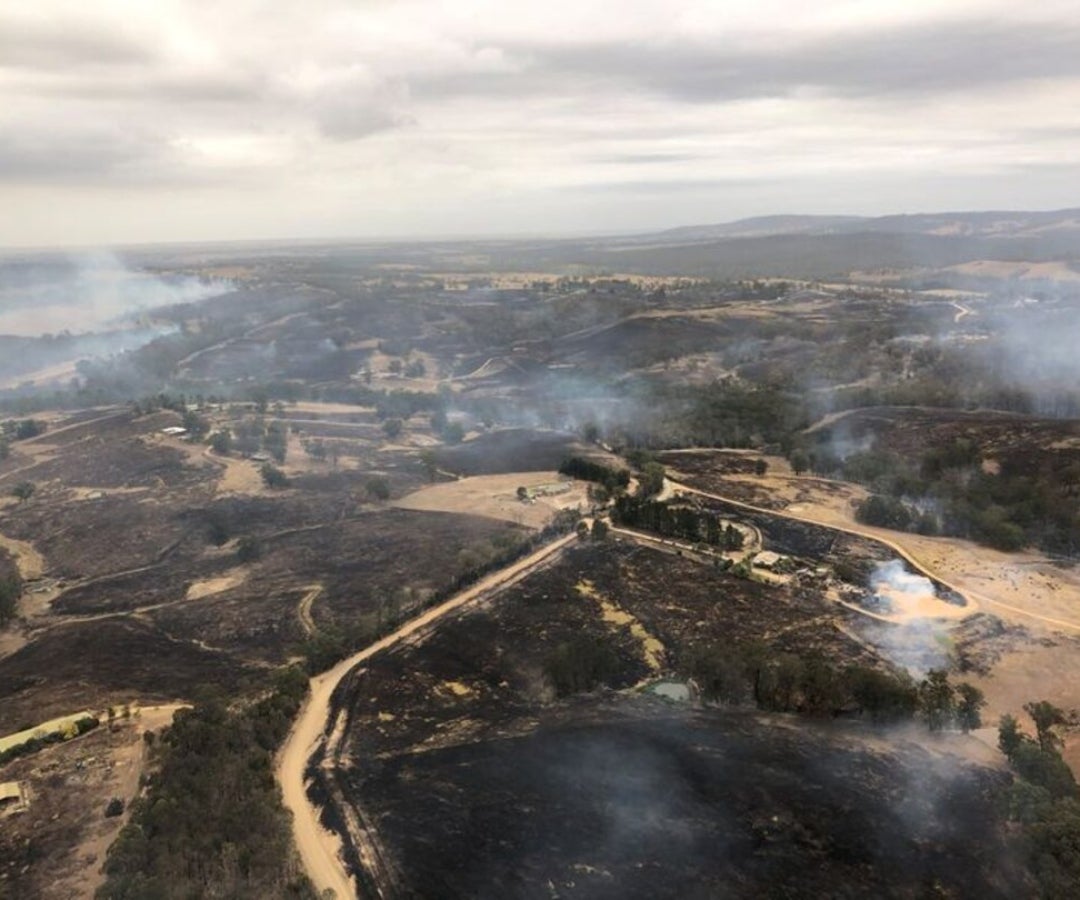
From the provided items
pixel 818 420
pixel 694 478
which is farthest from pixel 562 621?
pixel 818 420

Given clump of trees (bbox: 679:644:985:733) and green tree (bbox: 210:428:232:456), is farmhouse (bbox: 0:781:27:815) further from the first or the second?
green tree (bbox: 210:428:232:456)

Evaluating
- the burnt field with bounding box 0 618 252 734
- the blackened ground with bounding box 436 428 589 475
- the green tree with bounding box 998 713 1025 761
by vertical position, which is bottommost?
the blackened ground with bounding box 436 428 589 475

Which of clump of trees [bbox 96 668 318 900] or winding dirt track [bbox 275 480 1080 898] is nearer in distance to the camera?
clump of trees [bbox 96 668 318 900]

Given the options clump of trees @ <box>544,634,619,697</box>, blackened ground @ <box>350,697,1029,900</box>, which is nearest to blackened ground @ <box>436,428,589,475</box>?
clump of trees @ <box>544,634,619,697</box>

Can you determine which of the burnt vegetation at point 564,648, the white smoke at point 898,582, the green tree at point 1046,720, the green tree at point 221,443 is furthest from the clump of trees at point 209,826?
the green tree at point 221,443

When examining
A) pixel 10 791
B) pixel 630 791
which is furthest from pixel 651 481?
pixel 10 791
